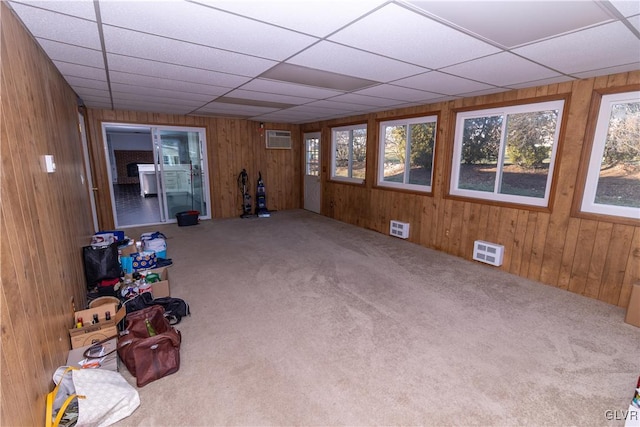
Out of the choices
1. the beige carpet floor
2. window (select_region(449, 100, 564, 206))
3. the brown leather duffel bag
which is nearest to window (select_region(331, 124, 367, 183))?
window (select_region(449, 100, 564, 206))

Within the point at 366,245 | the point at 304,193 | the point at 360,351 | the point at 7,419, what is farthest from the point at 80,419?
the point at 304,193

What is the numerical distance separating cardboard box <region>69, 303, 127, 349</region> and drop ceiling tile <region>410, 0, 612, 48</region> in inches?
118

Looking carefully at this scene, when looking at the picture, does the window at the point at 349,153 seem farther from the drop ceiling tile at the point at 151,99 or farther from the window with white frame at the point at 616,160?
the window with white frame at the point at 616,160

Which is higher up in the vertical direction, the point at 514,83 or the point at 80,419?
the point at 514,83

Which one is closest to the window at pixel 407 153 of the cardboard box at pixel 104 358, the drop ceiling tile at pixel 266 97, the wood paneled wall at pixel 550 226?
the wood paneled wall at pixel 550 226

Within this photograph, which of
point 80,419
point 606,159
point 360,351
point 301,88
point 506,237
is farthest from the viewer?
point 506,237

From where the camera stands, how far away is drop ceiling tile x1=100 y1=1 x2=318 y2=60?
1.69 m

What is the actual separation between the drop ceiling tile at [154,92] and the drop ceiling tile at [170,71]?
716mm

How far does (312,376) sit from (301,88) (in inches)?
121

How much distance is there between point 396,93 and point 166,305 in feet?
11.8

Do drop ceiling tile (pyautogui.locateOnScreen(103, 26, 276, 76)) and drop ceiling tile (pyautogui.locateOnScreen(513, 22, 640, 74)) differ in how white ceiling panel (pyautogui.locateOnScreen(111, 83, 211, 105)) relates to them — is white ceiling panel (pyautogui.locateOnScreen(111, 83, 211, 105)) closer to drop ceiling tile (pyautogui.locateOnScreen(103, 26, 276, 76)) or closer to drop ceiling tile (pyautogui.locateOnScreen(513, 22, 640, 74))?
drop ceiling tile (pyautogui.locateOnScreen(103, 26, 276, 76))

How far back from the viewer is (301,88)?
359 centimetres

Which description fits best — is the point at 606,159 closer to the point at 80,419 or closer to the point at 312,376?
the point at 312,376

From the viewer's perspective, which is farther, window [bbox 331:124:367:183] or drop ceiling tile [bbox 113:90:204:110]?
window [bbox 331:124:367:183]
